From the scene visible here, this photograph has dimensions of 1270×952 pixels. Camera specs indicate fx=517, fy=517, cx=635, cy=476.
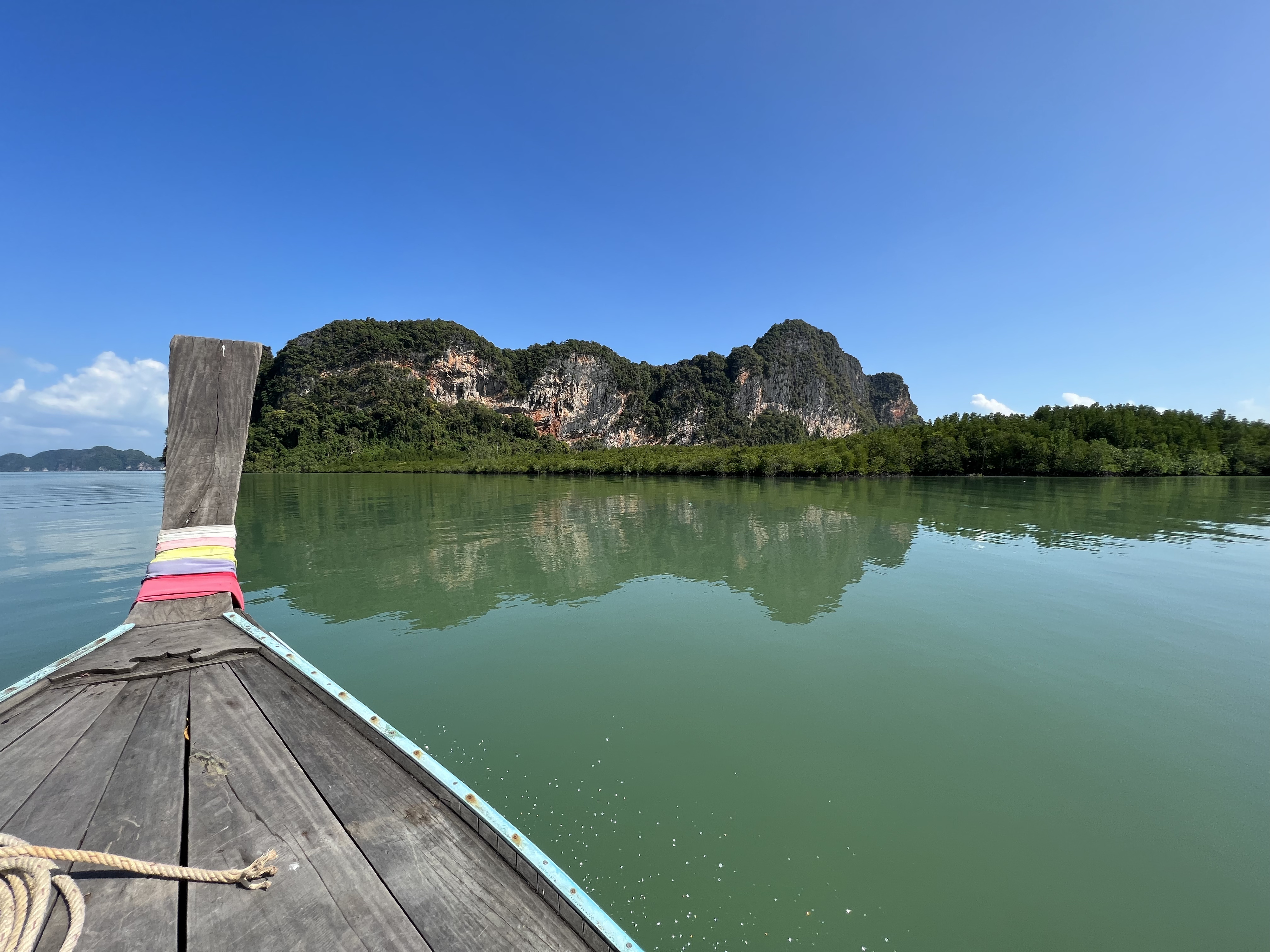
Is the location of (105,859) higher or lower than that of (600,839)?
higher

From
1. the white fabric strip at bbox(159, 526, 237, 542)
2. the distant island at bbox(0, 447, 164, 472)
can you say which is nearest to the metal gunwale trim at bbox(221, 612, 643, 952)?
the white fabric strip at bbox(159, 526, 237, 542)

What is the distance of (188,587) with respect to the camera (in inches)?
118

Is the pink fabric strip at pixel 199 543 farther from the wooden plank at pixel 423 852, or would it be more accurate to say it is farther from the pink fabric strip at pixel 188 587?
the wooden plank at pixel 423 852

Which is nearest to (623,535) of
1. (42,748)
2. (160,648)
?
(160,648)

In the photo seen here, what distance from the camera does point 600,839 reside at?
323 centimetres

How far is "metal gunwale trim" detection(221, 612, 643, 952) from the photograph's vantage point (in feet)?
3.87

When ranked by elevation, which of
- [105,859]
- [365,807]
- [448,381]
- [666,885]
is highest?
[448,381]

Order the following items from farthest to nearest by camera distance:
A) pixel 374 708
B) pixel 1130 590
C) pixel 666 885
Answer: pixel 1130 590 < pixel 374 708 < pixel 666 885

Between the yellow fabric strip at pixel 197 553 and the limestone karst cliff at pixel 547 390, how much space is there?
98254mm

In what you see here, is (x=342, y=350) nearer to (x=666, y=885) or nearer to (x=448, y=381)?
(x=448, y=381)

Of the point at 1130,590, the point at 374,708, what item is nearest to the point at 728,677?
the point at 374,708

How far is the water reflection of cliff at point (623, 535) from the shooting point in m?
9.03

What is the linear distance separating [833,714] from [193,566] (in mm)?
5051

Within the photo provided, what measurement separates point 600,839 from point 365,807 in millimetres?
2181
